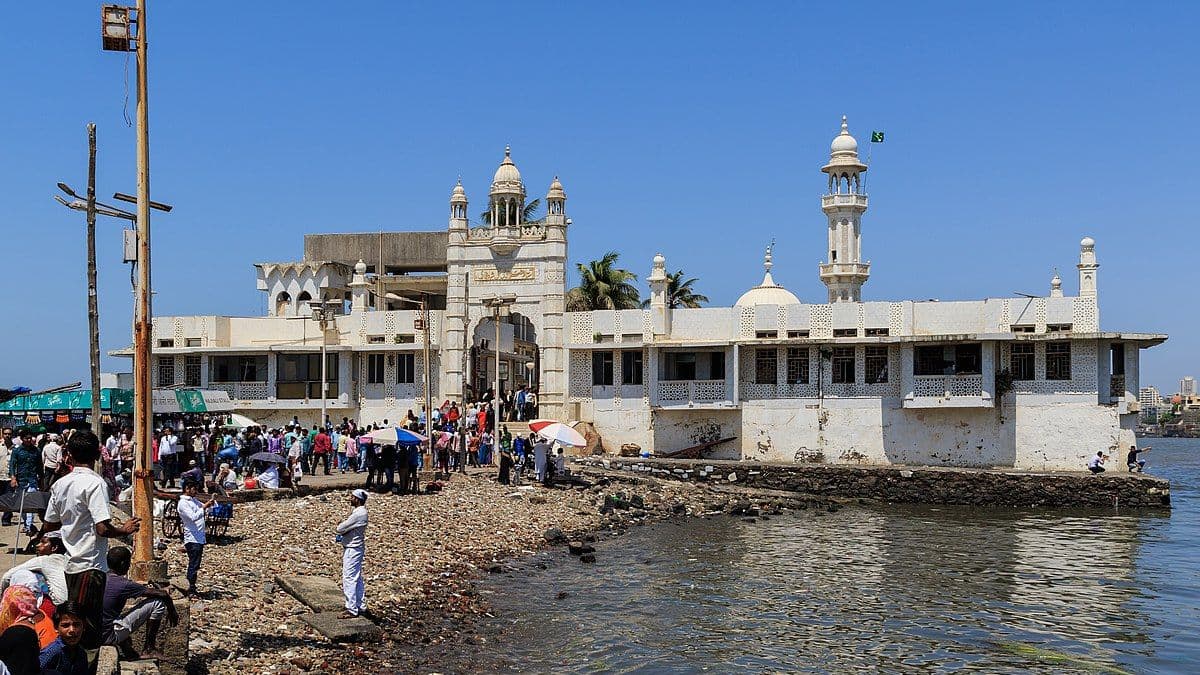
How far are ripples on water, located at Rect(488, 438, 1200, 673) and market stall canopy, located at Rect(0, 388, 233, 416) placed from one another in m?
11.8

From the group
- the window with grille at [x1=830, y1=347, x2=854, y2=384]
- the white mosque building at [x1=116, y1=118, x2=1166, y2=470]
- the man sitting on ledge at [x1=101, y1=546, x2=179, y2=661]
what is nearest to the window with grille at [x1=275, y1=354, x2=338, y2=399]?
the white mosque building at [x1=116, y1=118, x2=1166, y2=470]

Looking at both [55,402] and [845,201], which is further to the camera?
[845,201]

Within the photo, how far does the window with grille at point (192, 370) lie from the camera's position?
44.1 metres

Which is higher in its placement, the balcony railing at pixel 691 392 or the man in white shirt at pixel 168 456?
the balcony railing at pixel 691 392

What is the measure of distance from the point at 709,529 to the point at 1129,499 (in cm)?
1557

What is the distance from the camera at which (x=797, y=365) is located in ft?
132

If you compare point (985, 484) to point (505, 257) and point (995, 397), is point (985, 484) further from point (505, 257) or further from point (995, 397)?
point (505, 257)

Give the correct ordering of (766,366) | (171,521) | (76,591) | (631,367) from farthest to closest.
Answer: (631,367), (766,366), (171,521), (76,591)

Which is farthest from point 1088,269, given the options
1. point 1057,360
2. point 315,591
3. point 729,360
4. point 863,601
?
point 315,591

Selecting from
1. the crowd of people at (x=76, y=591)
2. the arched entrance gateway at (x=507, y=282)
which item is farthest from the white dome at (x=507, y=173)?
the crowd of people at (x=76, y=591)

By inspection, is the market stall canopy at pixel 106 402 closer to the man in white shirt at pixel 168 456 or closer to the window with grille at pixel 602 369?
the man in white shirt at pixel 168 456

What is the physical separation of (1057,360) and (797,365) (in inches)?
351

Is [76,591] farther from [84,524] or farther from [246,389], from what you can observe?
[246,389]

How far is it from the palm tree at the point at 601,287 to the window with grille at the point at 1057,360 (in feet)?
71.8
